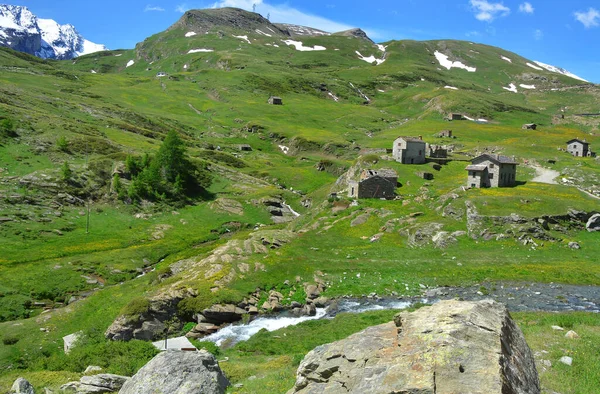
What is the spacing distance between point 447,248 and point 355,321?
2947cm

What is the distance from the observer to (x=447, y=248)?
61875mm

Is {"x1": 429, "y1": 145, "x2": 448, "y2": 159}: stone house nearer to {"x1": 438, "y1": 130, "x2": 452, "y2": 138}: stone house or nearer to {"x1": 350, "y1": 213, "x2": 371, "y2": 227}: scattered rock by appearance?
{"x1": 438, "y1": 130, "x2": 452, "y2": 138}: stone house

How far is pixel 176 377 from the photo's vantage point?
1670cm

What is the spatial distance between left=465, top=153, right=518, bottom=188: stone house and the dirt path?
9710 mm

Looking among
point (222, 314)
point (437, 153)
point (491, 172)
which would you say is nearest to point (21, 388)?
point (222, 314)

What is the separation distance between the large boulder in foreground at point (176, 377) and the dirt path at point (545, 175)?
8829cm

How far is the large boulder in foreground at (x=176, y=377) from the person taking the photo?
53.4 ft

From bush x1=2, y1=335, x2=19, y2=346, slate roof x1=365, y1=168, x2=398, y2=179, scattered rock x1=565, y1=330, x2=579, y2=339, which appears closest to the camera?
scattered rock x1=565, y1=330, x2=579, y2=339

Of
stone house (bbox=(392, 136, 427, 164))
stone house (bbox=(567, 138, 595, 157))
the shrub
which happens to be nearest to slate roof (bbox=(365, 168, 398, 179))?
stone house (bbox=(392, 136, 427, 164))

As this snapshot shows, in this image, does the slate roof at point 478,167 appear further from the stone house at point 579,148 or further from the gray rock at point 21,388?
the gray rock at point 21,388

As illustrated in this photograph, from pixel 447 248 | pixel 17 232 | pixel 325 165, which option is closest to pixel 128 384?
pixel 447 248

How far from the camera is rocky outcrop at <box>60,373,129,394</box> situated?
19.8 meters

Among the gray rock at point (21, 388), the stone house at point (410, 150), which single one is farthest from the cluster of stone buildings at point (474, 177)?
the gray rock at point (21, 388)

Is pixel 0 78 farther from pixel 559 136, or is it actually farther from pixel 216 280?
pixel 559 136
